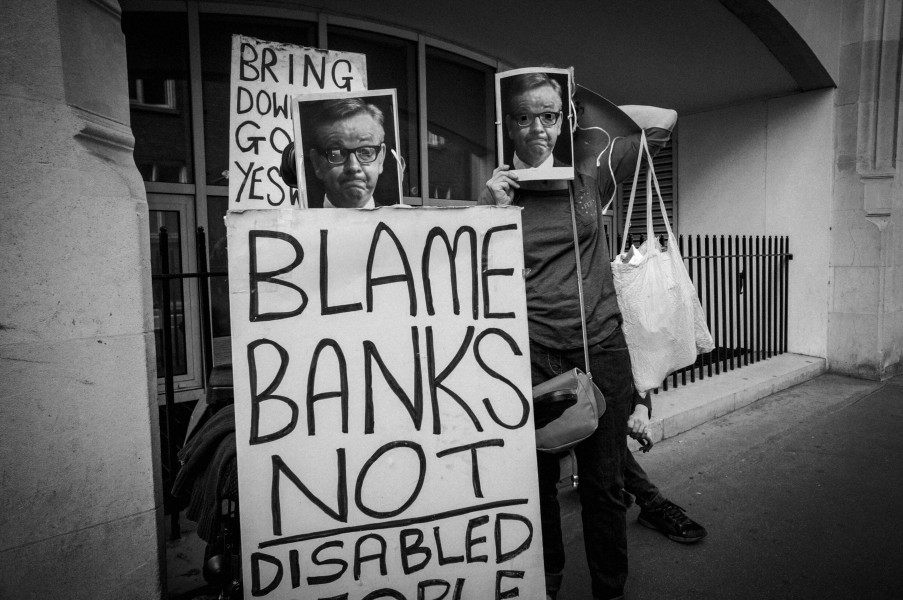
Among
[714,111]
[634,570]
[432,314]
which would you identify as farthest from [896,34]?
[432,314]

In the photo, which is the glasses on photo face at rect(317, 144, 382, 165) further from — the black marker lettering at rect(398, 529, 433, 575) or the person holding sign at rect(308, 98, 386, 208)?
the black marker lettering at rect(398, 529, 433, 575)

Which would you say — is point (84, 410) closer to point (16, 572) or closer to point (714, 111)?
point (16, 572)

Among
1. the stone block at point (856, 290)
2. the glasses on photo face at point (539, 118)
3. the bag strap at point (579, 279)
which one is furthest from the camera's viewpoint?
the stone block at point (856, 290)

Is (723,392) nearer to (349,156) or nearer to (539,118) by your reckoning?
(539,118)

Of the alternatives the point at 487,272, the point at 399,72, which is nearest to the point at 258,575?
the point at 487,272

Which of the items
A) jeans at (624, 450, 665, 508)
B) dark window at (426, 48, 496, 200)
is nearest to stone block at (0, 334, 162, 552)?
jeans at (624, 450, 665, 508)

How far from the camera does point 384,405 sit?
1625 mm

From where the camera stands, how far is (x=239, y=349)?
1516mm

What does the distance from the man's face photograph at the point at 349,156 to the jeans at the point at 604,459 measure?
2.92ft

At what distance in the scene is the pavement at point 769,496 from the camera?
2549 mm

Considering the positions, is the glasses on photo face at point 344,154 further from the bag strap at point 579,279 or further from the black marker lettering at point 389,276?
the bag strap at point 579,279

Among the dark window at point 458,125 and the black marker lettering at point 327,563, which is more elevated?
the dark window at point 458,125

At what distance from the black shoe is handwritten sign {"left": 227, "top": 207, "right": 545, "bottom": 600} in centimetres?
155

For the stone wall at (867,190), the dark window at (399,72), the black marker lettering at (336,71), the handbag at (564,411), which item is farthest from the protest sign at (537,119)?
the stone wall at (867,190)
